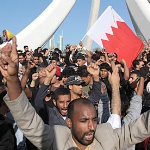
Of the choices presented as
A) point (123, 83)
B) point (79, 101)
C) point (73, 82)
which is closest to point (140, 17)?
point (123, 83)

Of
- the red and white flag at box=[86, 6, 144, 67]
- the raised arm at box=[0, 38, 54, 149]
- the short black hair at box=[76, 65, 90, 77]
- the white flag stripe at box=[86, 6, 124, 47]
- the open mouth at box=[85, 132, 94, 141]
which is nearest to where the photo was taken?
the raised arm at box=[0, 38, 54, 149]

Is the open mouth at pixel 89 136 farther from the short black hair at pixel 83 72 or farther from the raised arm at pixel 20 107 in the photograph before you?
the short black hair at pixel 83 72

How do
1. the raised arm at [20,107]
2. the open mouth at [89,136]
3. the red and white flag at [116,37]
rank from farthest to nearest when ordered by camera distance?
1. the red and white flag at [116,37]
2. the open mouth at [89,136]
3. the raised arm at [20,107]

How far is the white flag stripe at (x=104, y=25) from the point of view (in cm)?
642

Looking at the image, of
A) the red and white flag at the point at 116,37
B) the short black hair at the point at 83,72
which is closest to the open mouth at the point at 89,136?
the short black hair at the point at 83,72

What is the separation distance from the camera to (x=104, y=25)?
662cm

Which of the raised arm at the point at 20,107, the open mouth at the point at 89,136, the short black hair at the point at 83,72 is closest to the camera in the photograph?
the raised arm at the point at 20,107

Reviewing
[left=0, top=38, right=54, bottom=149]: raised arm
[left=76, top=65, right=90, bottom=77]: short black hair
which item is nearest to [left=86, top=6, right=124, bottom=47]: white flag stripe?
[left=76, top=65, right=90, bottom=77]: short black hair

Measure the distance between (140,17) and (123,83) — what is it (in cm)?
884

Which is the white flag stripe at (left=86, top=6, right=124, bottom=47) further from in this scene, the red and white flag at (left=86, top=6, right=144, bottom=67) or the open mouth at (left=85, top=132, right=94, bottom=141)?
the open mouth at (left=85, top=132, right=94, bottom=141)

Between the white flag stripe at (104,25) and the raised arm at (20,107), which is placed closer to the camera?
the raised arm at (20,107)

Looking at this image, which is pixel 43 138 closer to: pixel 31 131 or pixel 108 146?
pixel 31 131

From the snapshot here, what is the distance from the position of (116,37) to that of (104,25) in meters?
0.40

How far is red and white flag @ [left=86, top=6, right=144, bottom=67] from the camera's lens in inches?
248
